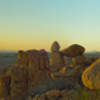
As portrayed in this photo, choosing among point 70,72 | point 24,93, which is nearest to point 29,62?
point 24,93

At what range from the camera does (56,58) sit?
2236cm

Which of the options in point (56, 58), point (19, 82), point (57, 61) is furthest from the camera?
point (56, 58)

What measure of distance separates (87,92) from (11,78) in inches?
250

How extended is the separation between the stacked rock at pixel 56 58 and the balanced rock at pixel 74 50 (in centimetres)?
73

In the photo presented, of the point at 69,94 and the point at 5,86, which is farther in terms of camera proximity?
the point at 5,86

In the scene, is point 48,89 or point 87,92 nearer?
point 87,92

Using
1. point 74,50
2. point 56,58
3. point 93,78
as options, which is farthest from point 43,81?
point 74,50

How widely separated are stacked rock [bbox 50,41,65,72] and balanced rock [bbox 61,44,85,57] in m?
0.73

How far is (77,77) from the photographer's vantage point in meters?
16.2

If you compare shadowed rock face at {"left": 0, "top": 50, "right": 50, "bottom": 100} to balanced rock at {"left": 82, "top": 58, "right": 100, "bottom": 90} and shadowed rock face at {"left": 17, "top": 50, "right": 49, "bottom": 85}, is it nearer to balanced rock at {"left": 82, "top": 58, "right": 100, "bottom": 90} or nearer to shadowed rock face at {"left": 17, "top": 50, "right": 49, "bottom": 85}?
shadowed rock face at {"left": 17, "top": 50, "right": 49, "bottom": 85}

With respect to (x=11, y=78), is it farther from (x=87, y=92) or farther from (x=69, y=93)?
(x=87, y=92)

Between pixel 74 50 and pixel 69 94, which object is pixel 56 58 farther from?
pixel 69 94

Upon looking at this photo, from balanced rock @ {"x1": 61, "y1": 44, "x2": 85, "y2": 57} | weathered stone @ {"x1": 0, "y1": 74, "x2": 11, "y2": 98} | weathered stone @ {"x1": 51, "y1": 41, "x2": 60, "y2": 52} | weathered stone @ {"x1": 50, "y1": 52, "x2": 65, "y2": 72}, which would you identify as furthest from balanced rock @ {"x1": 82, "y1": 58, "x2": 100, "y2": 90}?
weathered stone @ {"x1": 51, "y1": 41, "x2": 60, "y2": 52}

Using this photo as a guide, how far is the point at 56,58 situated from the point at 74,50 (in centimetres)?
253
